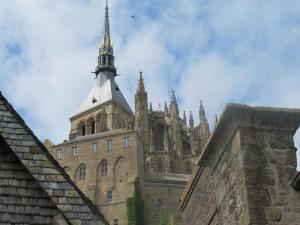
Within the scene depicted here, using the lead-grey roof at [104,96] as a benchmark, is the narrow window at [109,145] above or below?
below

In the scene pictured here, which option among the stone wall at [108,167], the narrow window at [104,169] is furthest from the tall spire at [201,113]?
the narrow window at [104,169]

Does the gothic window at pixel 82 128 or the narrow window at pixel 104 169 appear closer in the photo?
the narrow window at pixel 104 169

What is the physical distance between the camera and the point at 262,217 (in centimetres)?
577

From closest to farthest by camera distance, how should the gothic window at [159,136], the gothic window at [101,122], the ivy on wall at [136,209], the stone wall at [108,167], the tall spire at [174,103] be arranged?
the ivy on wall at [136,209] → the stone wall at [108,167] → the gothic window at [101,122] → the gothic window at [159,136] → the tall spire at [174,103]

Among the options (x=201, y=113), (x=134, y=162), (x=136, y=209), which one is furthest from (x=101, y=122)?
(x=136, y=209)

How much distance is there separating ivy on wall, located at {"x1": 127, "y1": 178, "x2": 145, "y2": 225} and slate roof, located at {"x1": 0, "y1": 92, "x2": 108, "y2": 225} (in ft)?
172

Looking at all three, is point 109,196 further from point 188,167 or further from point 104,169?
point 188,167

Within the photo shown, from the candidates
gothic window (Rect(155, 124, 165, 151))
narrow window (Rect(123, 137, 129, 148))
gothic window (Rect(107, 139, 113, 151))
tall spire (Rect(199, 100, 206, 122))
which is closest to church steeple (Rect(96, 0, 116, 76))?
gothic window (Rect(155, 124, 165, 151))

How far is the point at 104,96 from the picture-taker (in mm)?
91500

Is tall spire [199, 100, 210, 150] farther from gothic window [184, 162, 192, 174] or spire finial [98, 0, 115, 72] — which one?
spire finial [98, 0, 115, 72]

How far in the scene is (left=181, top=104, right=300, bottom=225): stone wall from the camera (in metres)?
5.87

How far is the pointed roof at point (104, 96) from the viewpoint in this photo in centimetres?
9012

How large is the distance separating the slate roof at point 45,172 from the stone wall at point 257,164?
1.38 metres

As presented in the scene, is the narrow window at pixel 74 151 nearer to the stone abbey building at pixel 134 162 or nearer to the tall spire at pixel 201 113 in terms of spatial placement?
the stone abbey building at pixel 134 162
